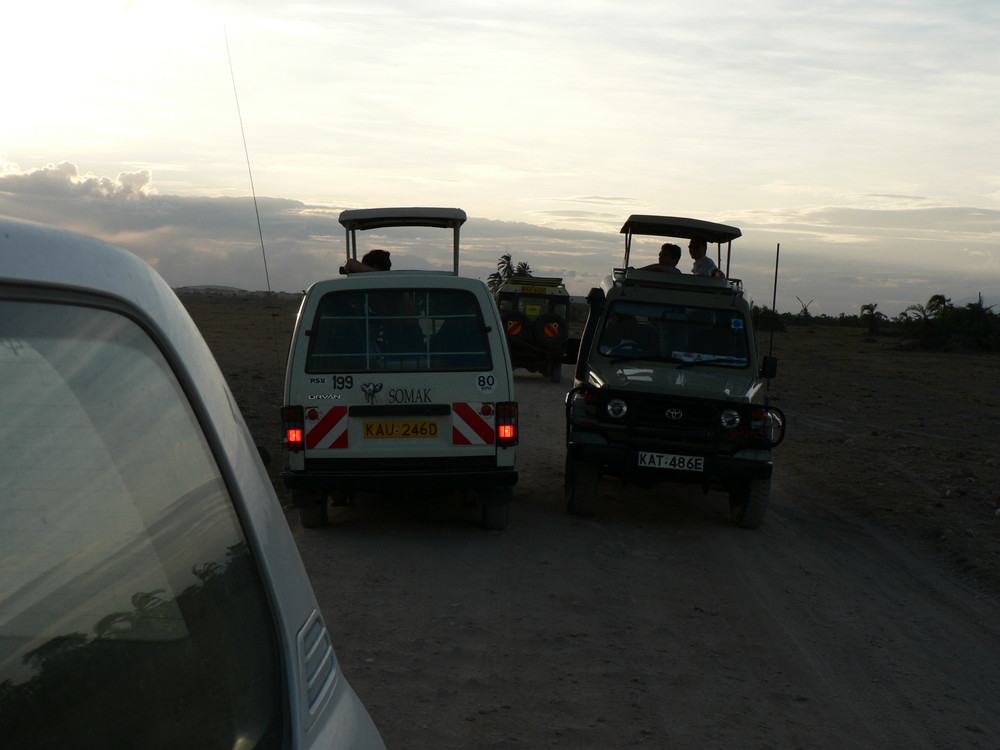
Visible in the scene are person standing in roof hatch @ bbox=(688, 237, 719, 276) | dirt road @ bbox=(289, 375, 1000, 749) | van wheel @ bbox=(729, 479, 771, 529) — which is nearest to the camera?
dirt road @ bbox=(289, 375, 1000, 749)

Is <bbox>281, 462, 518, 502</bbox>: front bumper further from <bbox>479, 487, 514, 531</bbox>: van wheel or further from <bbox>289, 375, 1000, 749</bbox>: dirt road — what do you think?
<bbox>289, 375, 1000, 749</bbox>: dirt road

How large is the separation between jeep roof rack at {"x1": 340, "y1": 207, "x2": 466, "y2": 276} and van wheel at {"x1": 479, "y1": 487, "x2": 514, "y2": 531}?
89.6 inches

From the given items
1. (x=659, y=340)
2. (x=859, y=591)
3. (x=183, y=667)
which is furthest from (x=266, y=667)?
(x=659, y=340)

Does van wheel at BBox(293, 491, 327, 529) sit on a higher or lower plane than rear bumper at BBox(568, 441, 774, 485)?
lower

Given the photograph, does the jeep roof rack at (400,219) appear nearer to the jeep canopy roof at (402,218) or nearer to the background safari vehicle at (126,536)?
the jeep canopy roof at (402,218)

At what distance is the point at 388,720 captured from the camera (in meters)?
4.46

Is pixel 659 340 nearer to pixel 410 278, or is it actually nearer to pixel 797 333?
pixel 410 278

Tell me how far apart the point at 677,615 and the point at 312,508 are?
3.29m

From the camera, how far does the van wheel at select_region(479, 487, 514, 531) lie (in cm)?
816

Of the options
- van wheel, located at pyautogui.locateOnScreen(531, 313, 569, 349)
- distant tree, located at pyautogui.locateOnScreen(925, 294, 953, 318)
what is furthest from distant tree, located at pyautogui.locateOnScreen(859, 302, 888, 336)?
van wheel, located at pyautogui.locateOnScreen(531, 313, 569, 349)

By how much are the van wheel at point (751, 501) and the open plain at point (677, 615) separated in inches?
5.1

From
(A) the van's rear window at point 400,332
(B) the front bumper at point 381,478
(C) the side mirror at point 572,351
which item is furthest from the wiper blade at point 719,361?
(B) the front bumper at point 381,478

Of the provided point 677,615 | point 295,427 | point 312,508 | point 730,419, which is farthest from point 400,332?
point 677,615

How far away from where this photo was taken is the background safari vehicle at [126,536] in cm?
120
